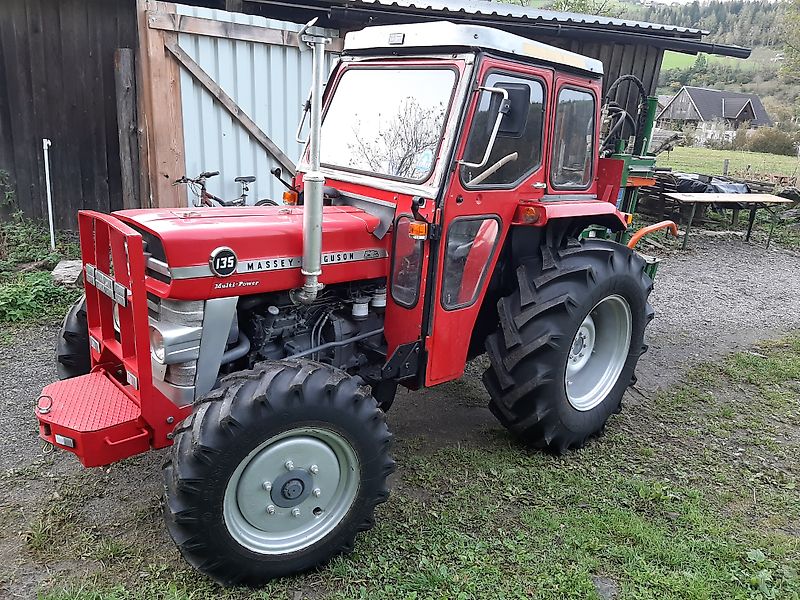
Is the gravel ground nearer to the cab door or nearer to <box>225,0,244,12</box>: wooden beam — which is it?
the cab door

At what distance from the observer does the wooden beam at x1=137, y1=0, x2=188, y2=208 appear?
225 inches

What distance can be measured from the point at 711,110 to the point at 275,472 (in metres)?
49.0

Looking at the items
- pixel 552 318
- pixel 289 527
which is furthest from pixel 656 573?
pixel 289 527

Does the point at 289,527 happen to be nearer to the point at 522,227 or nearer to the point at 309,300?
the point at 309,300

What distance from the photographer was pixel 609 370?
4.17 m

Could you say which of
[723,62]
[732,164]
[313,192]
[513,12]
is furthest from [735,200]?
[723,62]

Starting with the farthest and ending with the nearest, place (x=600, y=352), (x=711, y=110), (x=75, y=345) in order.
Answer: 1. (x=711, y=110)
2. (x=600, y=352)
3. (x=75, y=345)

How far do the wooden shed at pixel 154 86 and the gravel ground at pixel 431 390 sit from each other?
7.53ft

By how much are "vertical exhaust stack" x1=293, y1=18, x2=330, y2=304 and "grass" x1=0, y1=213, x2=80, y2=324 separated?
11.1ft

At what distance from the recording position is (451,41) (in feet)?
10.1

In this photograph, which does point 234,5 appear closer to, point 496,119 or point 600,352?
point 496,119

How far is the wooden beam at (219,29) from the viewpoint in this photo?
5.68 meters

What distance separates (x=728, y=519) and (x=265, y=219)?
9.16 feet

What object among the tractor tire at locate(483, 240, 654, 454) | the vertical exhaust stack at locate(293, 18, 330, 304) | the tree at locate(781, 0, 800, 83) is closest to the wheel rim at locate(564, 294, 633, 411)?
the tractor tire at locate(483, 240, 654, 454)
